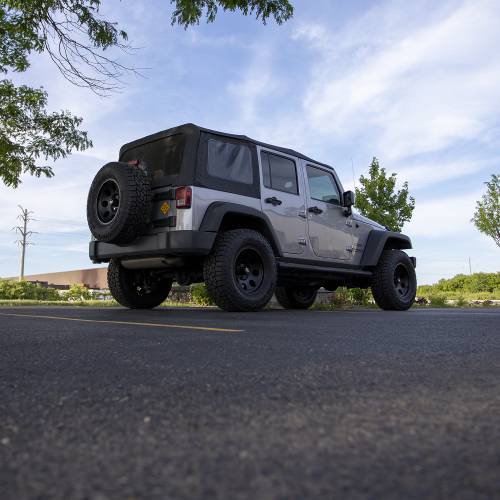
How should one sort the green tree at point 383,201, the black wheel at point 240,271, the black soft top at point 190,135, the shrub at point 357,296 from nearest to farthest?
the black wheel at point 240,271, the black soft top at point 190,135, the shrub at point 357,296, the green tree at point 383,201

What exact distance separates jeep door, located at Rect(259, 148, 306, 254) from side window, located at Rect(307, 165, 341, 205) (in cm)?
28

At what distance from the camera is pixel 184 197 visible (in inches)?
222

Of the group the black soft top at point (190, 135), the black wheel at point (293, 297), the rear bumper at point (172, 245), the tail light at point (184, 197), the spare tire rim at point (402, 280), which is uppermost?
the black soft top at point (190, 135)

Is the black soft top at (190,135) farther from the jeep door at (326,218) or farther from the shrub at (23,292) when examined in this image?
the shrub at (23,292)

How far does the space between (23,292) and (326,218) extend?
48.1 feet

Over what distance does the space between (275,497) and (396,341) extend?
8.04ft

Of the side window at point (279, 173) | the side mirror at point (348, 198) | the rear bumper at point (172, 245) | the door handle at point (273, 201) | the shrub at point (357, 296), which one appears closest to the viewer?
the rear bumper at point (172, 245)

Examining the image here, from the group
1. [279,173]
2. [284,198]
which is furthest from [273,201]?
[279,173]

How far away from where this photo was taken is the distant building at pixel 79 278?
92.4 feet

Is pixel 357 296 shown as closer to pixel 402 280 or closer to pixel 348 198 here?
pixel 402 280

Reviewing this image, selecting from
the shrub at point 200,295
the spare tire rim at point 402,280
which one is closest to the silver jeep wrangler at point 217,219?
the spare tire rim at point 402,280

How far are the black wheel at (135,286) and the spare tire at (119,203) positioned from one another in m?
0.93

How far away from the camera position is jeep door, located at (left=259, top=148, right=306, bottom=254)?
6.62 meters

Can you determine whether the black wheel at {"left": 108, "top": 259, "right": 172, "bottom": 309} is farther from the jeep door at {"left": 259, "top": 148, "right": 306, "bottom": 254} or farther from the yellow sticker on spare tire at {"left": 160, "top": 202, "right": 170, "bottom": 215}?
the jeep door at {"left": 259, "top": 148, "right": 306, "bottom": 254}
